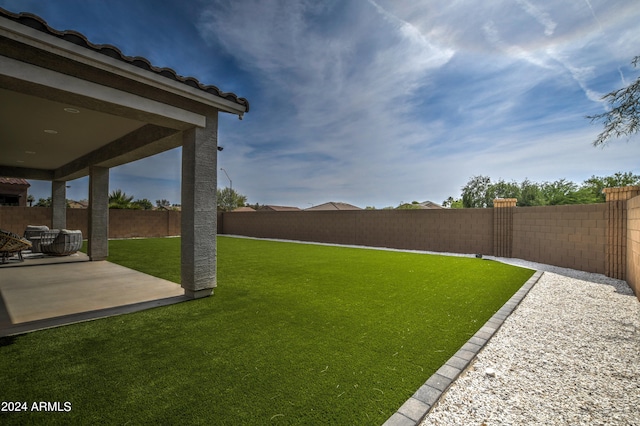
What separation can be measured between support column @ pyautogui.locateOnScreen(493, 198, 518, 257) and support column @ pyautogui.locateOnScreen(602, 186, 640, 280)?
3.30 metres

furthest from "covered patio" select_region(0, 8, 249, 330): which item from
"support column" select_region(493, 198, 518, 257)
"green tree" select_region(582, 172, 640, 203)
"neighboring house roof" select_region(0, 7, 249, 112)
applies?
"green tree" select_region(582, 172, 640, 203)

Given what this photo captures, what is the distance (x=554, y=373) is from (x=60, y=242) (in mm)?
12033

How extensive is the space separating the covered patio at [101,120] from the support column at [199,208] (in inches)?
0.6

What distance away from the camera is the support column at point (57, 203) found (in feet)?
36.7

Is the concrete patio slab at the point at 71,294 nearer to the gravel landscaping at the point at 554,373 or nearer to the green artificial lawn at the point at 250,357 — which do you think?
the green artificial lawn at the point at 250,357

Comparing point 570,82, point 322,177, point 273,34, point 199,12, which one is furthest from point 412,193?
point 199,12

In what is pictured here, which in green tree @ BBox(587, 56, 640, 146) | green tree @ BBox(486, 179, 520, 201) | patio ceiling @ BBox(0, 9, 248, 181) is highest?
green tree @ BBox(486, 179, 520, 201)

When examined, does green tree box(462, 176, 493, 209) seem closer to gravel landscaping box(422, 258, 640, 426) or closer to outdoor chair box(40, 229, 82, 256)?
gravel landscaping box(422, 258, 640, 426)

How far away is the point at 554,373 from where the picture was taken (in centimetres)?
266

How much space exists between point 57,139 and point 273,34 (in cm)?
734

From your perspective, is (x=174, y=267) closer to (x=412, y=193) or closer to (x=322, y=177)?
(x=322, y=177)

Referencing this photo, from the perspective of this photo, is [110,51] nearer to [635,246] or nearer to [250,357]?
[250,357]

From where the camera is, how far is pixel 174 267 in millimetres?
7613

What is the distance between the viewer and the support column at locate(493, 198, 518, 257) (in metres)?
10.5
